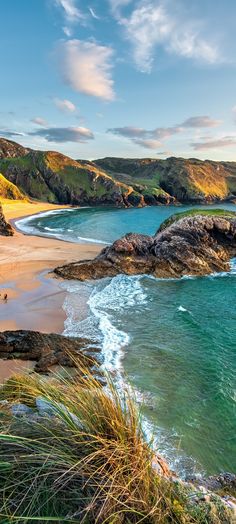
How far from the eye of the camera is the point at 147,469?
407 centimetres

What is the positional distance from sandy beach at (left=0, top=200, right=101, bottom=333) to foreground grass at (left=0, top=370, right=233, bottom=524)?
11.9 metres

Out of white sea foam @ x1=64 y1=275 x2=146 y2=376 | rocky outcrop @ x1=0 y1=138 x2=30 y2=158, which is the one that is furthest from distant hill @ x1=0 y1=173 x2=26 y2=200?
white sea foam @ x1=64 y1=275 x2=146 y2=376

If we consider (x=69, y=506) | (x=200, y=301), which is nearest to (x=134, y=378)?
(x=69, y=506)

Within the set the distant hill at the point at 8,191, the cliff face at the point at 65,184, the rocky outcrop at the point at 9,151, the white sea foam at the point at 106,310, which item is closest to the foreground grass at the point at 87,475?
the white sea foam at the point at 106,310

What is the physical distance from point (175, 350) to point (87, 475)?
11060 mm

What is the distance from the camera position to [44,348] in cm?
1371

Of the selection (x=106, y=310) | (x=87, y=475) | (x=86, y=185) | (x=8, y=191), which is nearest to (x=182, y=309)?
(x=106, y=310)

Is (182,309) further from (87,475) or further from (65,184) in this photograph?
(65,184)

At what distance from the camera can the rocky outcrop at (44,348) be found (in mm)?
12961

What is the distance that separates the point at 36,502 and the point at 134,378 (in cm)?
879

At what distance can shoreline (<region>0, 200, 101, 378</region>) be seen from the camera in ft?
56.4

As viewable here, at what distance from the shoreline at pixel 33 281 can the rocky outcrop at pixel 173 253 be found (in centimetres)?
277

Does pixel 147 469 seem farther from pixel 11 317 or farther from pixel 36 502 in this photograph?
pixel 11 317

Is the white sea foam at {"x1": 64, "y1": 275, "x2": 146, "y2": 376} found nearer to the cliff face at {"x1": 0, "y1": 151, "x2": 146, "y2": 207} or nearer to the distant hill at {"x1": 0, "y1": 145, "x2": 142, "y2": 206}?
the cliff face at {"x1": 0, "y1": 151, "x2": 146, "y2": 207}
